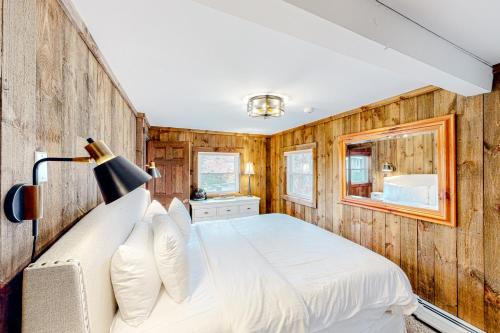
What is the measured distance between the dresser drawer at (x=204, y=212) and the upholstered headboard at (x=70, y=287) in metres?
2.92

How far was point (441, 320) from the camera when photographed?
180 centimetres

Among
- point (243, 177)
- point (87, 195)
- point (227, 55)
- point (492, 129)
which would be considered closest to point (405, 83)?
point (492, 129)

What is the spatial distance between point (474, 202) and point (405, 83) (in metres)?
1.20

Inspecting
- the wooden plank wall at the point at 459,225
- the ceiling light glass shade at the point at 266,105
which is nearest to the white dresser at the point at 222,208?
the wooden plank wall at the point at 459,225

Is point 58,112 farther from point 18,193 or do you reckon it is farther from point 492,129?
point 492,129

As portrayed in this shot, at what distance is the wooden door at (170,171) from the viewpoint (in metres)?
3.74

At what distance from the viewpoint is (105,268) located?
97cm

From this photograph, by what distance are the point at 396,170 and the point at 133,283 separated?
8.90 feet

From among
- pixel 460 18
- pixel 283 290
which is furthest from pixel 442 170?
pixel 283 290

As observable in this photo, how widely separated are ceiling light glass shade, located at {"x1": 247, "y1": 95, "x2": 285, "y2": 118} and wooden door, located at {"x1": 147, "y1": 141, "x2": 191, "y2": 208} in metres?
2.03

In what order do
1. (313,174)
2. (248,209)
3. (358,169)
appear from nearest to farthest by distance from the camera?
(358,169) → (313,174) → (248,209)

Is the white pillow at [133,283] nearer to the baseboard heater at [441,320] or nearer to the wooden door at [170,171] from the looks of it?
the baseboard heater at [441,320]

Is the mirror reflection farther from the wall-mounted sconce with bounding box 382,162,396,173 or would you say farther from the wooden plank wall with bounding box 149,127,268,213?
the wooden plank wall with bounding box 149,127,268,213

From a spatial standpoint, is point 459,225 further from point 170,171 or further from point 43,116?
point 170,171
